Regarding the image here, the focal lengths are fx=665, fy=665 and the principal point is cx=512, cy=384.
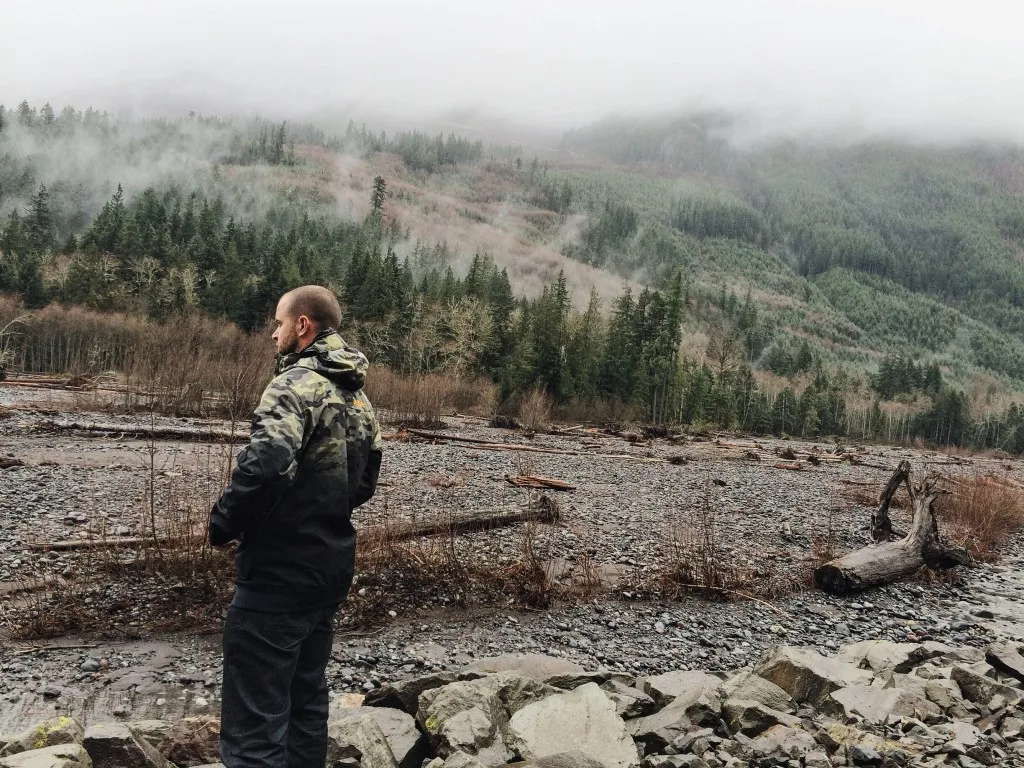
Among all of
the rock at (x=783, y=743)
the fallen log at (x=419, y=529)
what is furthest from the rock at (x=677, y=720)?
the fallen log at (x=419, y=529)

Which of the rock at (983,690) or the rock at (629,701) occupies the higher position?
the rock at (983,690)

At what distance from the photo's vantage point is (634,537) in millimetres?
12727

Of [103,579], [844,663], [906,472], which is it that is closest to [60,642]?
[103,579]

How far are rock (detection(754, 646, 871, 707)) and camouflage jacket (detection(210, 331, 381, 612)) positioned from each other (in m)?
4.24

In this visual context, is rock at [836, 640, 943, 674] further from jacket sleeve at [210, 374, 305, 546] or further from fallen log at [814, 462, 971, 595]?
jacket sleeve at [210, 374, 305, 546]

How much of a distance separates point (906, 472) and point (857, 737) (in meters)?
9.61

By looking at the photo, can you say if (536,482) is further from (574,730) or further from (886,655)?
(574,730)

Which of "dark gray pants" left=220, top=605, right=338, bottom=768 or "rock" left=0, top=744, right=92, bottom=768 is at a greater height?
"dark gray pants" left=220, top=605, right=338, bottom=768

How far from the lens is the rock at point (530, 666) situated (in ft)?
19.6

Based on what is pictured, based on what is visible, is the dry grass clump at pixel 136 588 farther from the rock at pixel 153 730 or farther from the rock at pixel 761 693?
the rock at pixel 761 693

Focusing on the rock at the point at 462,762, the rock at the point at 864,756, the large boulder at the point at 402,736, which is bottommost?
the large boulder at the point at 402,736

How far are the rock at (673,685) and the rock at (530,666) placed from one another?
1.91 feet

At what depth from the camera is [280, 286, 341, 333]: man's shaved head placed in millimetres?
3510

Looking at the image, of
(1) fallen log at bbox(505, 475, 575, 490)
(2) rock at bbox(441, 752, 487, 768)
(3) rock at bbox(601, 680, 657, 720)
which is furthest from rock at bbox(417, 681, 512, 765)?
(1) fallen log at bbox(505, 475, 575, 490)
